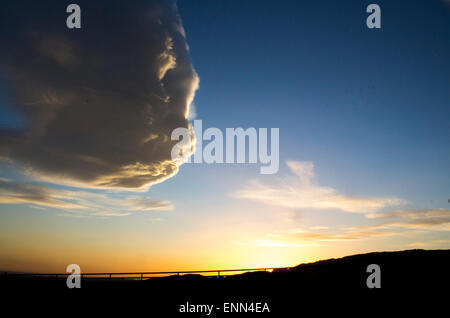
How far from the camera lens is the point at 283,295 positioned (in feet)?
67.1

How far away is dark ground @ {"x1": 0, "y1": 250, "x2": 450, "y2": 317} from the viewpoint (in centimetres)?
1784

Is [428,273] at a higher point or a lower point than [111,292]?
higher

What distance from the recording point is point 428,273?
22.9 metres

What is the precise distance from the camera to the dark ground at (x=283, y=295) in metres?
17.8

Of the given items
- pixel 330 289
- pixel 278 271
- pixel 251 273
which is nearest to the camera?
pixel 330 289
